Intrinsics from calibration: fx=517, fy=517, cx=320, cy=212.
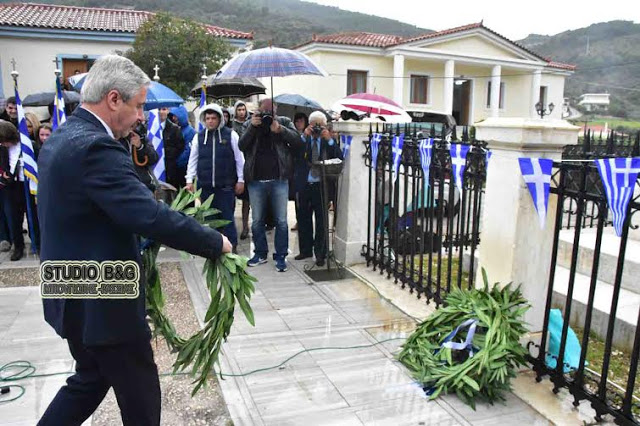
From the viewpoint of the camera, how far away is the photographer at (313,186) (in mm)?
6203

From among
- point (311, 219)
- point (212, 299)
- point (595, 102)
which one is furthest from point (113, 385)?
point (595, 102)

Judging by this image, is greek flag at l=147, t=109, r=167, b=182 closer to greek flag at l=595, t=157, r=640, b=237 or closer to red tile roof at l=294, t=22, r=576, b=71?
greek flag at l=595, t=157, r=640, b=237

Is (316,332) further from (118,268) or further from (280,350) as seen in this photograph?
(118,268)

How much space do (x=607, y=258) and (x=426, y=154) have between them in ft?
7.03

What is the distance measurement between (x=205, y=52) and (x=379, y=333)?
14542mm

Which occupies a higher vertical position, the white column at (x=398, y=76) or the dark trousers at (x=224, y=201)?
the white column at (x=398, y=76)

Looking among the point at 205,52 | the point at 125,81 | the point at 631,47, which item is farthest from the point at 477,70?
the point at 631,47

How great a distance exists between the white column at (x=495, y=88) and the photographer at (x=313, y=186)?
25.4 meters

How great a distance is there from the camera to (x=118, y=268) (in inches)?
88.4

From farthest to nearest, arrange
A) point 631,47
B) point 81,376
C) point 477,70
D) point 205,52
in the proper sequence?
point 631,47, point 477,70, point 205,52, point 81,376

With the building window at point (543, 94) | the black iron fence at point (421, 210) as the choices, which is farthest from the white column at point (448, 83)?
the black iron fence at point (421, 210)

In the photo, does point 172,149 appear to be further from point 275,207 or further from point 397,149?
point 397,149

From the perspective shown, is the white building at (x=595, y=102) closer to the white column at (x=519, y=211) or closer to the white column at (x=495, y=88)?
the white column at (x=495, y=88)

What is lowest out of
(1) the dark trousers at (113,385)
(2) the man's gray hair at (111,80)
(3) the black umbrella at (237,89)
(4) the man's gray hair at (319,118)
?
(1) the dark trousers at (113,385)
